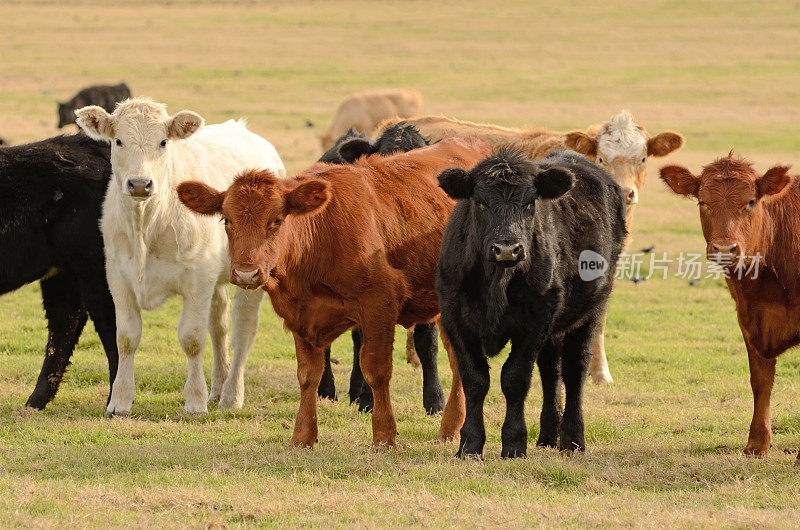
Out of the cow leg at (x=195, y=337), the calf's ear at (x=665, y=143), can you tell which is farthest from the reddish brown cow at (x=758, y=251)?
the cow leg at (x=195, y=337)

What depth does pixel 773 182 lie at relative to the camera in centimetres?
714

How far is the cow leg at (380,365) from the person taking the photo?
7.13m

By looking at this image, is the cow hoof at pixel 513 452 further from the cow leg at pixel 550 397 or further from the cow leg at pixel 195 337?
the cow leg at pixel 195 337

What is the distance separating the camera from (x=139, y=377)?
31.6ft

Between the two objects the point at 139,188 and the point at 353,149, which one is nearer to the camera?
the point at 139,188

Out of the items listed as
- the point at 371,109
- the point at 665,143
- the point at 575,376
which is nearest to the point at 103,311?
the point at 575,376

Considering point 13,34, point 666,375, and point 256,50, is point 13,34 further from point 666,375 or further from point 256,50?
point 666,375

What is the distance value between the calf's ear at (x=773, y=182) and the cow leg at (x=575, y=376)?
1408mm

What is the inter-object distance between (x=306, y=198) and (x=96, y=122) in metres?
2.31

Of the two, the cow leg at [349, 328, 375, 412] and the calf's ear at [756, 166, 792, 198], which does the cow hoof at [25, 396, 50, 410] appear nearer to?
the cow leg at [349, 328, 375, 412]

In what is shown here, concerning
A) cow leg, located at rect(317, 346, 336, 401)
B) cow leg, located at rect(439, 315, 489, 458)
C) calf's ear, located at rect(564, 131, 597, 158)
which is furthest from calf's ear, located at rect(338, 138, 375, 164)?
cow leg, located at rect(439, 315, 489, 458)

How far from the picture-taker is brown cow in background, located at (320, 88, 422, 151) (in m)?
29.9

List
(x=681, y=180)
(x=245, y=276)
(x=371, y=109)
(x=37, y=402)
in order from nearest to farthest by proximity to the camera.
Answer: (x=245, y=276)
(x=681, y=180)
(x=37, y=402)
(x=371, y=109)

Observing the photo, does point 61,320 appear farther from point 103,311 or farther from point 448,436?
point 448,436
